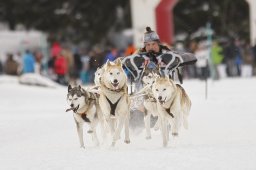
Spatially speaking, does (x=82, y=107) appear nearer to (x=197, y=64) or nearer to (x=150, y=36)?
(x=150, y=36)

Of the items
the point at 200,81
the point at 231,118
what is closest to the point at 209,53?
the point at 200,81

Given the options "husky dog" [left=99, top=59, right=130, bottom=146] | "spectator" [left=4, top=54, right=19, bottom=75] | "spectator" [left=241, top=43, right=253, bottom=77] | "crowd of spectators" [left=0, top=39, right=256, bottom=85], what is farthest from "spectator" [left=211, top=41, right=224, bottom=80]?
"husky dog" [left=99, top=59, right=130, bottom=146]

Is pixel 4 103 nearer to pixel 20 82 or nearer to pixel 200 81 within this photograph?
pixel 20 82

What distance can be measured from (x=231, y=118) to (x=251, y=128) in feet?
4.91

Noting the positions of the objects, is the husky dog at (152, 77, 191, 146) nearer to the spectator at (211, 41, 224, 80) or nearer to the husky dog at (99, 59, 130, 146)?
the husky dog at (99, 59, 130, 146)

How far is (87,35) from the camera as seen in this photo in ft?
112

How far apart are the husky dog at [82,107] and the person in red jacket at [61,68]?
1457 centimetres

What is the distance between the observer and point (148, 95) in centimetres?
961

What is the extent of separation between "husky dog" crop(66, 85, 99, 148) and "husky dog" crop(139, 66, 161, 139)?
2.45ft

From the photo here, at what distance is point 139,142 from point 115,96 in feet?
3.35

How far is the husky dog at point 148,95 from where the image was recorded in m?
9.58

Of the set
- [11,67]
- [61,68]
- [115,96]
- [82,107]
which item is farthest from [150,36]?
[11,67]

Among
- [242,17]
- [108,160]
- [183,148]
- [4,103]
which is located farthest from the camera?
[242,17]

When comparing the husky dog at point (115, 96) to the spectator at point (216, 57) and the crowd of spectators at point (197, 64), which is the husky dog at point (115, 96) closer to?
the crowd of spectators at point (197, 64)
